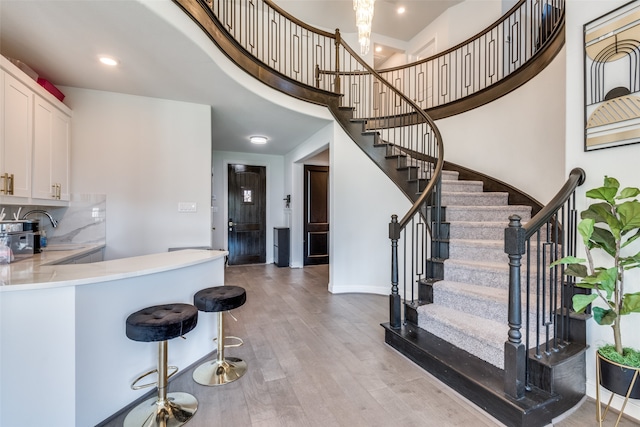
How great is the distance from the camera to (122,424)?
174 cm

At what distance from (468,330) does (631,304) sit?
3.15 ft

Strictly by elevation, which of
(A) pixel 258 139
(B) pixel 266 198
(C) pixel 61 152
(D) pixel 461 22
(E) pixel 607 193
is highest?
(D) pixel 461 22

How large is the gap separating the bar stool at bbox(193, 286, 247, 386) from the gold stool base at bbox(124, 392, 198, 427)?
0.25m

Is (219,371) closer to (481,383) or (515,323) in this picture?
(481,383)

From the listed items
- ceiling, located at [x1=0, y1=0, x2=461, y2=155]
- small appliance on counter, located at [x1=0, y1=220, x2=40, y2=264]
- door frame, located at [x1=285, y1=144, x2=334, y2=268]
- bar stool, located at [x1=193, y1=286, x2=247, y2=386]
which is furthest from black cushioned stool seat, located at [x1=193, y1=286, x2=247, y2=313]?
door frame, located at [x1=285, y1=144, x2=334, y2=268]

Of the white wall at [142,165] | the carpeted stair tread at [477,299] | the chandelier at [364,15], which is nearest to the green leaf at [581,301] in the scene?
the carpeted stair tread at [477,299]

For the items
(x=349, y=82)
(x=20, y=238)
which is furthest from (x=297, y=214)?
(x=20, y=238)

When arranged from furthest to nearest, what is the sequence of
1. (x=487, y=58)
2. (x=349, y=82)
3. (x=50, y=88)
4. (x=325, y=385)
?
(x=349, y=82) < (x=487, y=58) < (x=50, y=88) < (x=325, y=385)

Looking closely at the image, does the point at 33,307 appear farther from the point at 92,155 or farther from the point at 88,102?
the point at 88,102

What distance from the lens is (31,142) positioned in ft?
8.59

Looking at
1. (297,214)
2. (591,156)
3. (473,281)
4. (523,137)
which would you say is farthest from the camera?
(297,214)

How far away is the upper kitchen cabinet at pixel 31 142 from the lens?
90.4 inches

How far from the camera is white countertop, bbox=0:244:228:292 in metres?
1.50

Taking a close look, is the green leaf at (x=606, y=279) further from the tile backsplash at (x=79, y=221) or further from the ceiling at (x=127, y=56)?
the tile backsplash at (x=79, y=221)
